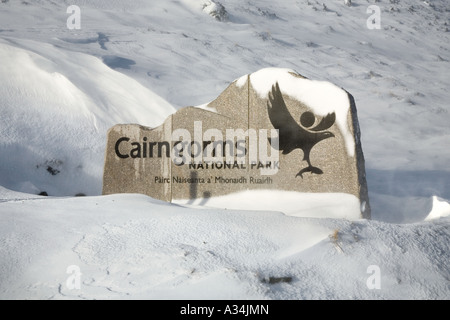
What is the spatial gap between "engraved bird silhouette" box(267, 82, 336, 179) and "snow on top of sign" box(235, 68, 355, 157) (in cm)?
6

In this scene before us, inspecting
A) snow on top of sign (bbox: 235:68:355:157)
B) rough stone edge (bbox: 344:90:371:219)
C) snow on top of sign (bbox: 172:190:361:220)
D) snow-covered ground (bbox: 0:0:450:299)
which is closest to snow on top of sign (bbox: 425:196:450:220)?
snow-covered ground (bbox: 0:0:450:299)

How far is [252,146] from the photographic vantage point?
16.2ft

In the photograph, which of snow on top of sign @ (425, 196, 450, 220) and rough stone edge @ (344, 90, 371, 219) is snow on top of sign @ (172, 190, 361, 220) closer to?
rough stone edge @ (344, 90, 371, 219)

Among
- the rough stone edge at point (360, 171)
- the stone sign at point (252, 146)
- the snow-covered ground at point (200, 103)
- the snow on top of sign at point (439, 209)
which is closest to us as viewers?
the snow-covered ground at point (200, 103)

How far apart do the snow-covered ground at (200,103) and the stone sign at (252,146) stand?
0.23m

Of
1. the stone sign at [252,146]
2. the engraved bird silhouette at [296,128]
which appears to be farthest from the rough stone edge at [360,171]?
the engraved bird silhouette at [296,128]

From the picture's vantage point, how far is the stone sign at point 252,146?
4.48 metres

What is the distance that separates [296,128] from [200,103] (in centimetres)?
353

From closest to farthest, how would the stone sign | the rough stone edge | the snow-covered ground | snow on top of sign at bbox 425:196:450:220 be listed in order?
the snow-covered ground, the rough stone edge, the stone sign, snow on top of sign at bbox 425:196:450:220

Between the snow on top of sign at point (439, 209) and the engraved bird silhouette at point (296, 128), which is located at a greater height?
the engraved bird silhouette at point (296, 128)

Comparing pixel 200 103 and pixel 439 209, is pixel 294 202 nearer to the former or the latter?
pixel 439 209

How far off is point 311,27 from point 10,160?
9.13 m

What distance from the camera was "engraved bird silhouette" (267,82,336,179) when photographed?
179 inches

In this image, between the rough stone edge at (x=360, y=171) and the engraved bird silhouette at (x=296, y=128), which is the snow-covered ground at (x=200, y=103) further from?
the engraved bird silhouette at (x=296, y=128)
